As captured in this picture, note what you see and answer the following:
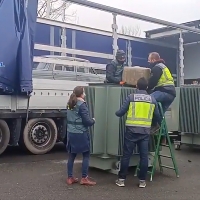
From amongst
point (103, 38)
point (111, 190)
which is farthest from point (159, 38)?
point (111, 190)

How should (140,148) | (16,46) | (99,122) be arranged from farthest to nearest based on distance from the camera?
(16,46) → (99,122) → (140,148)

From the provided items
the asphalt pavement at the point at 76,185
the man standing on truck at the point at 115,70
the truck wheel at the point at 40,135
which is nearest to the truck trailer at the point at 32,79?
the truck wheel at the point at 40,135

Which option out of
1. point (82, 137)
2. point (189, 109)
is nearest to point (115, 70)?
point (82, 137)

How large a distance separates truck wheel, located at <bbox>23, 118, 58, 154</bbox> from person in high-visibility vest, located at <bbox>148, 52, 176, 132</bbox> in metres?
3.13

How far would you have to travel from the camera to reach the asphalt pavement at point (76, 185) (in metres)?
5.94

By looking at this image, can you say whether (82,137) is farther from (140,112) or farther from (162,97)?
(162,97)

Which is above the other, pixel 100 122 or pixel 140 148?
pixel 100 122

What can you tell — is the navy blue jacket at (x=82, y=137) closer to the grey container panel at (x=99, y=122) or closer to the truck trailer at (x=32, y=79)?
the grey container panel at (x=99, y=122)

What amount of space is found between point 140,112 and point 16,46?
10.5 feet

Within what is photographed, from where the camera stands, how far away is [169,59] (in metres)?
15.3

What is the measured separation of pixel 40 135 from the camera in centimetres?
927

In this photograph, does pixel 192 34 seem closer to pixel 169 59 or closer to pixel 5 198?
pixel 169 59

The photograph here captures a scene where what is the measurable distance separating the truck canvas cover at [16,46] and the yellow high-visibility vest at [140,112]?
9.17 feet

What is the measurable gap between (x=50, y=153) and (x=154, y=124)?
137 inches
